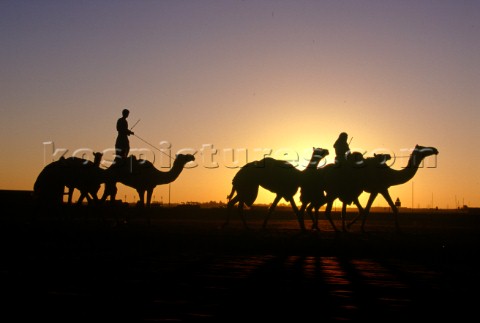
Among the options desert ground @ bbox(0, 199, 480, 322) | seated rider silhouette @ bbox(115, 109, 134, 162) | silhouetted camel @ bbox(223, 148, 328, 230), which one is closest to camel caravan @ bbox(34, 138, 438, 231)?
silhouetted camel @ bbox(223, 148, 328, 230)

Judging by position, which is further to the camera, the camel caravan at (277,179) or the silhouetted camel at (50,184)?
the silhouetted camel at (50,184)

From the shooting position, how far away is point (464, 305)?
7.29 meters

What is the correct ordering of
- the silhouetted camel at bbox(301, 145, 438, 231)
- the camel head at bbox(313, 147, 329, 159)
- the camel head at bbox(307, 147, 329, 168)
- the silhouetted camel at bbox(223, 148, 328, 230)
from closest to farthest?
the silhouetted camel at bbox(223, 148, 328, 230), the silhouetted camel at bbox(301, 145, 438, 231), the camel head at bbox(307, 147, 329, 168), the camel head at bbox(313, 147, 329, 159)

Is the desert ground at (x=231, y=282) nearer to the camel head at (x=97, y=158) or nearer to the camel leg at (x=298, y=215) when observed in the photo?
the camel leg at (x=298, y=215)

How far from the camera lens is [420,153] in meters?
26.3

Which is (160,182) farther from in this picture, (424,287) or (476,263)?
(424,287)

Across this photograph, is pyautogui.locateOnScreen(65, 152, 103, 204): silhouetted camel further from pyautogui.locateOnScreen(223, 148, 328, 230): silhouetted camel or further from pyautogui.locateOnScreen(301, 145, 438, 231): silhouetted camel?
pyautogui.locateOnScreen(301, 145, 438, 231): silhouetted camel

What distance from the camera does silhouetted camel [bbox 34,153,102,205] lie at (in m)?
25.7

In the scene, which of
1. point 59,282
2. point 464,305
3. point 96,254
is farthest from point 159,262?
point 464,305

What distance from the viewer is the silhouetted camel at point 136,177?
1008 inches

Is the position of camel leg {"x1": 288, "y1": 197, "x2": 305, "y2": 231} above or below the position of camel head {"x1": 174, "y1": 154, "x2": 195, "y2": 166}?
below

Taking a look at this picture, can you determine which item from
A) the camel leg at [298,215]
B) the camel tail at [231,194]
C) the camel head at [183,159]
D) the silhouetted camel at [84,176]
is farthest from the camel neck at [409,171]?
the silhouetted camel at [84,176]

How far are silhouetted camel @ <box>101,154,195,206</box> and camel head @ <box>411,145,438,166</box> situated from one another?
8.97 meters

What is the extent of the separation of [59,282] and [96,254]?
376 cm
